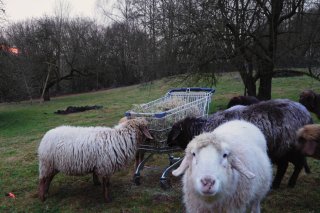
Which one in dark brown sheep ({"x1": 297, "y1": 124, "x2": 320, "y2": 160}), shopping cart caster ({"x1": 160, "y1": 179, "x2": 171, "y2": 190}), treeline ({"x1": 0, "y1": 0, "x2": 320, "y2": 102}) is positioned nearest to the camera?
dark brown sheep ({"x1": 297, "y1": 124, "x2": 320, "y2": 160})

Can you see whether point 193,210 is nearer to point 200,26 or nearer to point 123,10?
point 200,26

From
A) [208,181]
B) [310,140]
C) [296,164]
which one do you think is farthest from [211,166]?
[296,164]

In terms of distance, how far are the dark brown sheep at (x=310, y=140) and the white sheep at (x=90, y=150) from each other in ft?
8.13

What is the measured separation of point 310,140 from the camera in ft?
14.6

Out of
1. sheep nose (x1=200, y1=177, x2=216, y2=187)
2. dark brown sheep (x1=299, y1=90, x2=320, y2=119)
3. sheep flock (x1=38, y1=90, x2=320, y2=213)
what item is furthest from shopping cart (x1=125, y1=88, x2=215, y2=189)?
dark brown sheep (x1=299, y1=90, x2=320, y2=119)

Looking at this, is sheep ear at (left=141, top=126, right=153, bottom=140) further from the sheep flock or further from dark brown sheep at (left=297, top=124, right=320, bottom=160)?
dark brown sheep at (left=297, top=124, right=320, bottom=160)

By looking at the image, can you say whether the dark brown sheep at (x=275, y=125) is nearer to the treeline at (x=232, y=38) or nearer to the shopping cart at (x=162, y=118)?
the shopping cart at (x=162, y=118)

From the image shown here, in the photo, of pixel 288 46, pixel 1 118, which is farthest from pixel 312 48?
pixel 1 118

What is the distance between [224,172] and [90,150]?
9.44 feet

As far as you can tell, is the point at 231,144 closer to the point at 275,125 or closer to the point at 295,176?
the point at 275,125

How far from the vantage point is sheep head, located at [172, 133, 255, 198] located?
290 cm

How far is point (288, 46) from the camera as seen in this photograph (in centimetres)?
1136

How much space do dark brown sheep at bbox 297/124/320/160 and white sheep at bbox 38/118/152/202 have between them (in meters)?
2.48

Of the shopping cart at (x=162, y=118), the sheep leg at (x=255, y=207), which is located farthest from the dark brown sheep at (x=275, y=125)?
the sheep leg at (x=255, y=207)
